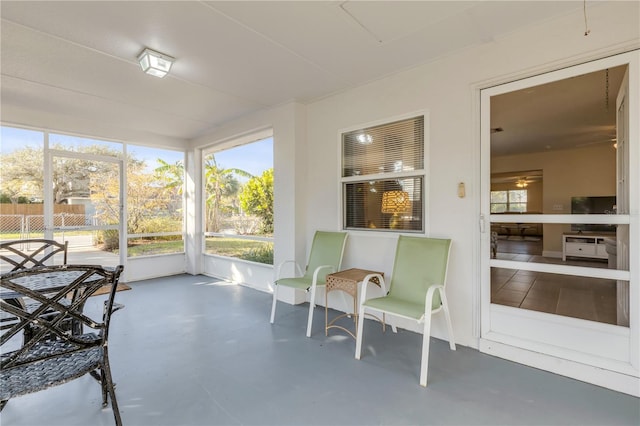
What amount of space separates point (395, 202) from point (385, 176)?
12.7 inches

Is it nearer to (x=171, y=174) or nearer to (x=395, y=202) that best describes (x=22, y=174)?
(x=171, y=174)

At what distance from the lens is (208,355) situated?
2.56m

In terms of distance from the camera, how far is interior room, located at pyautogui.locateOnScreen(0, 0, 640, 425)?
2035 millimetres

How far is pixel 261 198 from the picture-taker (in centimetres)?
486

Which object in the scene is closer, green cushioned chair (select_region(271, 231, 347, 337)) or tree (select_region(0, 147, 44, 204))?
green cushioned chair (select_region(271, 231, 347, 337))

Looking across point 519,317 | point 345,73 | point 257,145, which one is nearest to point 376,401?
point 519,317

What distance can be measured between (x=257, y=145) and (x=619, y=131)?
432 centimetres

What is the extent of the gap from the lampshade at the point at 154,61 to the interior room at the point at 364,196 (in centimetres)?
2

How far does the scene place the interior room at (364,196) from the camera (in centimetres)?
204

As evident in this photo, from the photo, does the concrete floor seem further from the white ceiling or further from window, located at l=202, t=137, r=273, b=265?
the white ceiling

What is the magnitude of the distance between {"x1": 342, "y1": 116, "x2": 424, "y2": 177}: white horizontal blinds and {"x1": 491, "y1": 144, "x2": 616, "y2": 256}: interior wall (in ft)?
2.91

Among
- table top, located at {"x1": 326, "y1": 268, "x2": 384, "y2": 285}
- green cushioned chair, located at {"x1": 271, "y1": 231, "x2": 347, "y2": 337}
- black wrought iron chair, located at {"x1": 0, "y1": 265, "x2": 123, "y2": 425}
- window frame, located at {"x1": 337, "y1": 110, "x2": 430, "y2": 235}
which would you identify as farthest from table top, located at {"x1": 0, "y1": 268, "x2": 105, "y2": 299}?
window frame, located at {"x1": 337, "y1": 110, "x2": 430, "y2": 235}

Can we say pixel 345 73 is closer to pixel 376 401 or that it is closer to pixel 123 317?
pixel 376 401

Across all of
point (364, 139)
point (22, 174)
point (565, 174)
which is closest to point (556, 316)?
point (364, 139)
